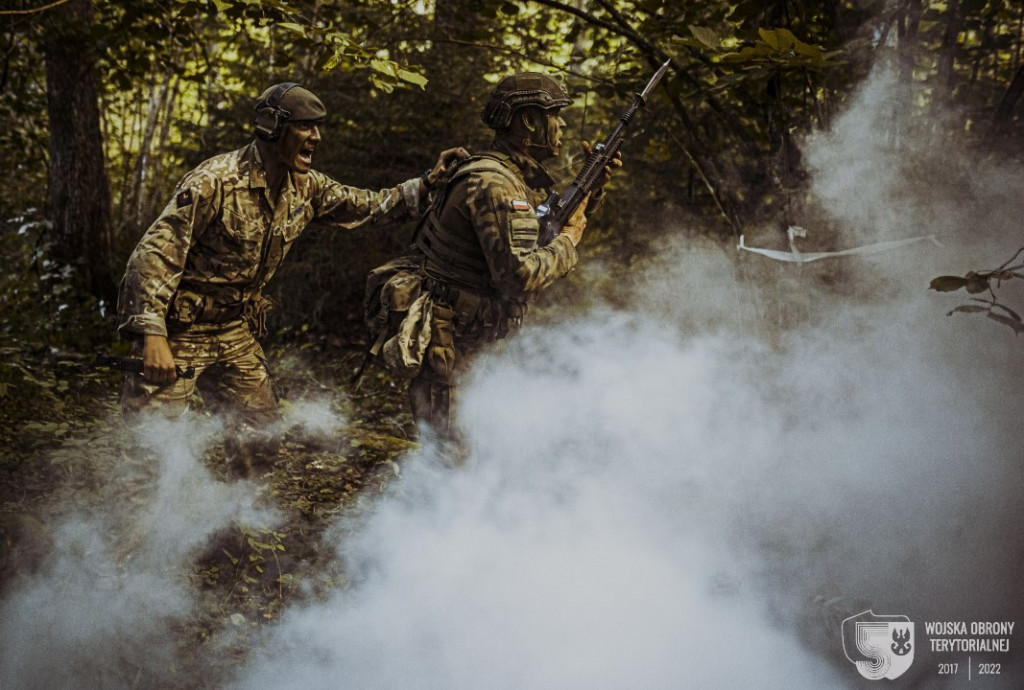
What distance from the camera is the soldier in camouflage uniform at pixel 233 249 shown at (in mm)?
3660

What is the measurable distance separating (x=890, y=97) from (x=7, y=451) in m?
6.34

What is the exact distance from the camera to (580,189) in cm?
400

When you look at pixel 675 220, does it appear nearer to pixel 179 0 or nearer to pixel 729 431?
pixel 729 431

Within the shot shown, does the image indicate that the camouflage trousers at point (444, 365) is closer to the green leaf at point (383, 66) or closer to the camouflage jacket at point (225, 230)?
the camouflage jacket at point (225, 230)

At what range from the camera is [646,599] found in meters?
4.30

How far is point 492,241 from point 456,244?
0.34m

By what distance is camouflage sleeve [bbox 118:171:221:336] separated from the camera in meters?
3.62

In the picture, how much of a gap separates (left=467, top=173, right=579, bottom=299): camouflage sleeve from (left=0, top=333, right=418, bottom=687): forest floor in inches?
78.8

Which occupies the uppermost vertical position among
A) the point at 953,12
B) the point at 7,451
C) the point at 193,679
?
the point at 953,12

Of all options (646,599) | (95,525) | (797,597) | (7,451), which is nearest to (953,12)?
(797,597)

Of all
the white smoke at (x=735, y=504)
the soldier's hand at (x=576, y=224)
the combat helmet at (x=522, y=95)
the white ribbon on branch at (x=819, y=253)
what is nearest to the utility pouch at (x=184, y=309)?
the white smoke at (x=735, y=504)

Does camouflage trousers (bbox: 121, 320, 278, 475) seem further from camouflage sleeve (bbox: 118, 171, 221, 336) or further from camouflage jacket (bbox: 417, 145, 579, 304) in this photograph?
camouflage jacket (bbox: 417, 145, 579, 304)

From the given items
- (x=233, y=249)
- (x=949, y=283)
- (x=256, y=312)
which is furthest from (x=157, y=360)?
(x=949, y=283)

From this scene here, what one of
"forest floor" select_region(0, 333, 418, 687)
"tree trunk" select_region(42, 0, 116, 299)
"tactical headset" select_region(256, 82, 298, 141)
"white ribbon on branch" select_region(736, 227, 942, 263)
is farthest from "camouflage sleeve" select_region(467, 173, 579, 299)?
"tree trunk" select_region(42, 0, 116, 299)
